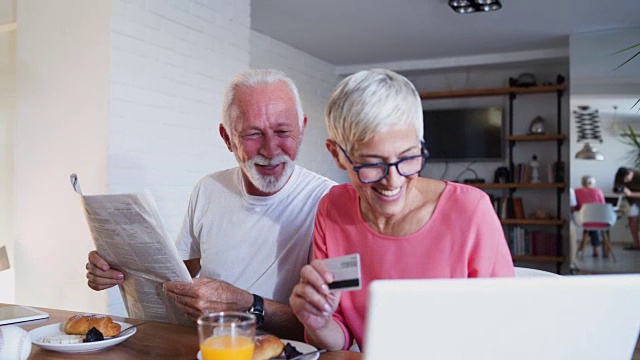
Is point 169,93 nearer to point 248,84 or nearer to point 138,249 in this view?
point 248,84

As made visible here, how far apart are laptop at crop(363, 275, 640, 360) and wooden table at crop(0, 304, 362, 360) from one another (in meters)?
0.46

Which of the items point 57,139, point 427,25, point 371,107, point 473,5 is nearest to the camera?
point 371,107

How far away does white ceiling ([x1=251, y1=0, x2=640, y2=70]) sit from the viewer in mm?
4379

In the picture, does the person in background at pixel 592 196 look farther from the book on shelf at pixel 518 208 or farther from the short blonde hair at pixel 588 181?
the book on shelf at pixel 518 208

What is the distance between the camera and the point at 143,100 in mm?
3020

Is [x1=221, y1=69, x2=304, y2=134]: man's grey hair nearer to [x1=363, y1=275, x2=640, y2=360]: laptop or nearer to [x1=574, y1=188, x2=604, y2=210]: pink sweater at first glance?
[x1=363, y1=275, x2=640, y2=360]: laptop

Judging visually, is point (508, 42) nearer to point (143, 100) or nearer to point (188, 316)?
point (143, 100)

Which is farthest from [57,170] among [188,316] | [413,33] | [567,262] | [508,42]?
[567,262]

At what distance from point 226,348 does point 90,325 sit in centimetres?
48

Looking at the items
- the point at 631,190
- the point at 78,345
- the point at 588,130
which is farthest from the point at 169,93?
the point at 631,190

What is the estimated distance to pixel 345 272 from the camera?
0.92 meters

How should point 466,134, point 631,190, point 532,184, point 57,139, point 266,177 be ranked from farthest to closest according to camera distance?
point 466,134 → point 532,184 → point 631,190 → point 57,139 → point 266,177

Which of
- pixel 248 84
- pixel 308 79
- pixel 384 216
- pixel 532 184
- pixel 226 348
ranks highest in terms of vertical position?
pixel 308 79

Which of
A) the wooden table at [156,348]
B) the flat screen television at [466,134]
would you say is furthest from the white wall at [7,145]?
the flat screen television at [466,134]
